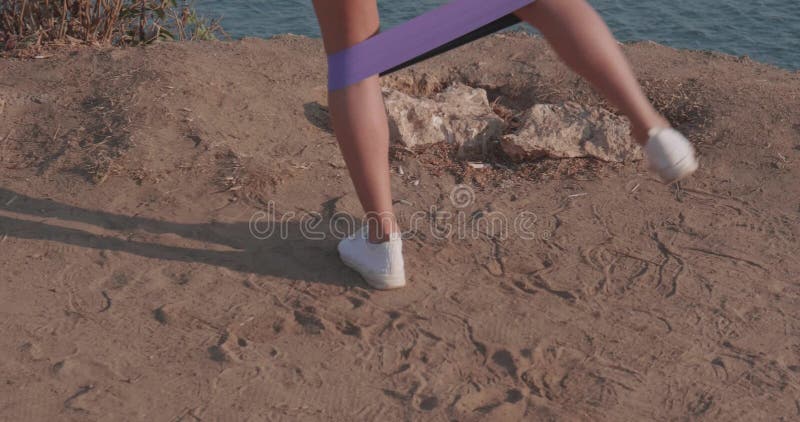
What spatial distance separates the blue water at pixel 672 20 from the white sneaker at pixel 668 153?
18.0ft

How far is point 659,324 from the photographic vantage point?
271 centimetres

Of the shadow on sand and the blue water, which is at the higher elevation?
the shadow on sand

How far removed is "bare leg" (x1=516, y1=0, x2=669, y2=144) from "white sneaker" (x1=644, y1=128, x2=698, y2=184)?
3 centimetres

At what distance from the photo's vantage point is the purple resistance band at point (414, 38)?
2377 mm

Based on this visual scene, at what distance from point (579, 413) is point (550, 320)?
45 centimetres

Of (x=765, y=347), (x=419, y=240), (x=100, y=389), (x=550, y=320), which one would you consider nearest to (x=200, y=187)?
(x=419, y=240)

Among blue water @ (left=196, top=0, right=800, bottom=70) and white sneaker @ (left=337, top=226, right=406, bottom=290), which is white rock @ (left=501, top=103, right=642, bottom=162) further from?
blue water @ (left=196, top=0, right=800, bottom=70)

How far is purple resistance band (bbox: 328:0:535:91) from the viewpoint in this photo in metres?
2.38

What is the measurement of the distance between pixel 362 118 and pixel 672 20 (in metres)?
6.61

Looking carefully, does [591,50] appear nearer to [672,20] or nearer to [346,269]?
[346,269]

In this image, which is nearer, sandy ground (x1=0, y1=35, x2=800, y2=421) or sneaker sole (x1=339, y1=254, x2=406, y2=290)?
sandy ground (x1=0, y1=35, x2=800, y2=421)

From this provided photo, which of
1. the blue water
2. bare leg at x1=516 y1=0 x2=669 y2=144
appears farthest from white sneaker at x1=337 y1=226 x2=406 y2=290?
the blue water

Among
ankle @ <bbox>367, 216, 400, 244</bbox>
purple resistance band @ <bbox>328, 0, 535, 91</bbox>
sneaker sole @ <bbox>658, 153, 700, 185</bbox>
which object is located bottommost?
ankle @ <bbox>367, 216, 400, 244</bbox>

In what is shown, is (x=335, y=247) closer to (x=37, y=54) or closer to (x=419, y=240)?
(x=419, y=240)
